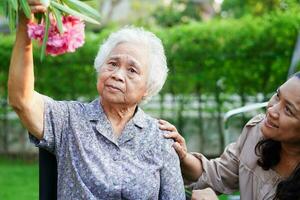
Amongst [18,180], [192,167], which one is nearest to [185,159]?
[192,167]

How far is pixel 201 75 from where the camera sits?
9.74 meters

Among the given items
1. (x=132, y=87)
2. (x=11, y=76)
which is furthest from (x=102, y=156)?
(x=11, y=76)

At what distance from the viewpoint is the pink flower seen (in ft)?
9.28

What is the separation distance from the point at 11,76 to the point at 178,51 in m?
6.95

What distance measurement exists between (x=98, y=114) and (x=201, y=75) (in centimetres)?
663

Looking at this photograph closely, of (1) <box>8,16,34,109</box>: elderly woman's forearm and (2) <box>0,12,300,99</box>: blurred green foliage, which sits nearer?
(1) <box>8,16,34,109</box>: elderly woman's forearm

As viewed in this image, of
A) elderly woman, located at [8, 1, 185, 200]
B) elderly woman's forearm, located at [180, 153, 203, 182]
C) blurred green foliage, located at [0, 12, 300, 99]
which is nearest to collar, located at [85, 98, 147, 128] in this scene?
elderly woman, located at [8, 1, 185, 200]

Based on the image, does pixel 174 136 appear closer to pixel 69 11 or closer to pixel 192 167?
pixel 192 167

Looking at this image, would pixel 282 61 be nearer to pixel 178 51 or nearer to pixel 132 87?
pixel 178 51

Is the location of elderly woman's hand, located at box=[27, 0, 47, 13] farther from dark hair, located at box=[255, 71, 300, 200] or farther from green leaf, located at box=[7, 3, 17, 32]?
dark hair, located at box=[255, 71, 300, 200]

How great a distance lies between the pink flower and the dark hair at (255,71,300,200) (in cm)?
95

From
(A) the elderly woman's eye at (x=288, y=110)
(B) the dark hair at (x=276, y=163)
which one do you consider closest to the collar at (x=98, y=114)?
(B) the dark hair at (x=276, y=163)

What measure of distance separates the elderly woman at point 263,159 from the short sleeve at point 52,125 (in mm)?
492

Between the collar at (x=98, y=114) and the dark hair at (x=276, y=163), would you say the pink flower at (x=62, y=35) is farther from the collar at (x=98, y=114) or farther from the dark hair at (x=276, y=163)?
the dark hair at (x=276, y=163)
